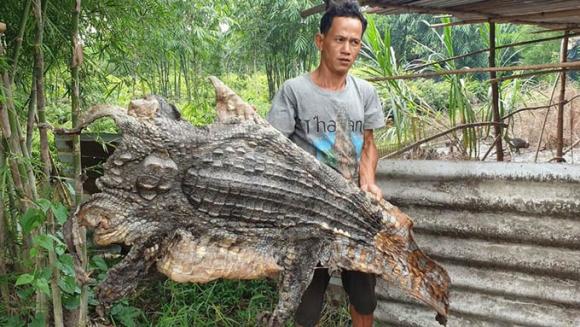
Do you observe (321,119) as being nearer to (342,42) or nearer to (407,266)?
(342,42)

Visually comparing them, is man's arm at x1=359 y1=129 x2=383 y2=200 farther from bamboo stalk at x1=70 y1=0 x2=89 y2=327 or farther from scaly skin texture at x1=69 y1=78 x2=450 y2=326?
bamboo stalk at x1=70 y1=0 x2=89 y2=327

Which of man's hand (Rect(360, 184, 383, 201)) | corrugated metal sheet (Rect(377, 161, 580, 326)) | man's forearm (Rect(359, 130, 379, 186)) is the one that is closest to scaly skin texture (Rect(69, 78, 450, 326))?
man's hand (Rect(360, 184, 383, 201))

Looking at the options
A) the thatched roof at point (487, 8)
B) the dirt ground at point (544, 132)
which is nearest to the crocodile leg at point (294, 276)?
the thatched roof at point (487, 8)

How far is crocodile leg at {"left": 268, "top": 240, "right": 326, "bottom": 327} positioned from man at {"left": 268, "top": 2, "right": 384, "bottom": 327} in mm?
175

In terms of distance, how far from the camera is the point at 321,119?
5.82 ft

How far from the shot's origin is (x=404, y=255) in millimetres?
1741

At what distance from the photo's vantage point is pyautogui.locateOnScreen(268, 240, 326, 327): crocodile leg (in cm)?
158

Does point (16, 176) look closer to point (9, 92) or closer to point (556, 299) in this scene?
point (9, 92)

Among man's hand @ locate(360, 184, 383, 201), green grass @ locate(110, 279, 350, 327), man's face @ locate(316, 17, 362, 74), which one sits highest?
man's face @ locate(316, 17, 362, 74)

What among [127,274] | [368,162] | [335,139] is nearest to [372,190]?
[368,162]

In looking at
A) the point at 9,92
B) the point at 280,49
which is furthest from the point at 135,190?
the point at 280,49

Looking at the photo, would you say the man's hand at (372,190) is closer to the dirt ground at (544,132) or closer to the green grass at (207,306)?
the green grass at (207,306)

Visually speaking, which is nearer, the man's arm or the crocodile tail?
the crocodile tail

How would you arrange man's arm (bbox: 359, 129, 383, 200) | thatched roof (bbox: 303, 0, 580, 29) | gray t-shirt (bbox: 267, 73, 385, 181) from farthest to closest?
thatched roof (bbox: 303, 0, 580, 29)
man's arm (bbox: 359, 129, 383, 200)
gray t-shirt (bbox: 267, 73, 385, 181)
